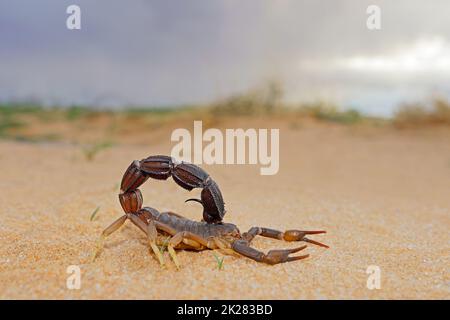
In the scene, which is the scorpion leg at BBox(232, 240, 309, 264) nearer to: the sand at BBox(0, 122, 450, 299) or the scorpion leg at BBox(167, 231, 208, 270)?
the sand at BBox(0, 122, 450, 299)

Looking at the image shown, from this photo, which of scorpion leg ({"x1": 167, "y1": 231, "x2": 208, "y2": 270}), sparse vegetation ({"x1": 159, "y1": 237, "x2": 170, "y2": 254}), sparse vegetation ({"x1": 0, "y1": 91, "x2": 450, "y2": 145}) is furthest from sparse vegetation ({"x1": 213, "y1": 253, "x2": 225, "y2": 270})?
sparse vegetation ({"x1": 0, "y1": 91, "x2": 450, "y2": 145})

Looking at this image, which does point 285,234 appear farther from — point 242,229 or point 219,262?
point 219,262

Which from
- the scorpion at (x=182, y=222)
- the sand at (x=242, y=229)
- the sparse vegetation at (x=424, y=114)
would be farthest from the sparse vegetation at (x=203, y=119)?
the scorpion at (x=182, y=222)

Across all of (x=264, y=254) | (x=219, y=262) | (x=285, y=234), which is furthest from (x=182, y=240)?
(x=285, y=234)

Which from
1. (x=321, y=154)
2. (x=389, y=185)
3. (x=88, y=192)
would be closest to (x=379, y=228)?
(x=88, y=192)

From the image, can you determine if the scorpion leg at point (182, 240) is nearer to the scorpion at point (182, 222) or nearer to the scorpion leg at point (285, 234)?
the scorpion at point (182, 222)
